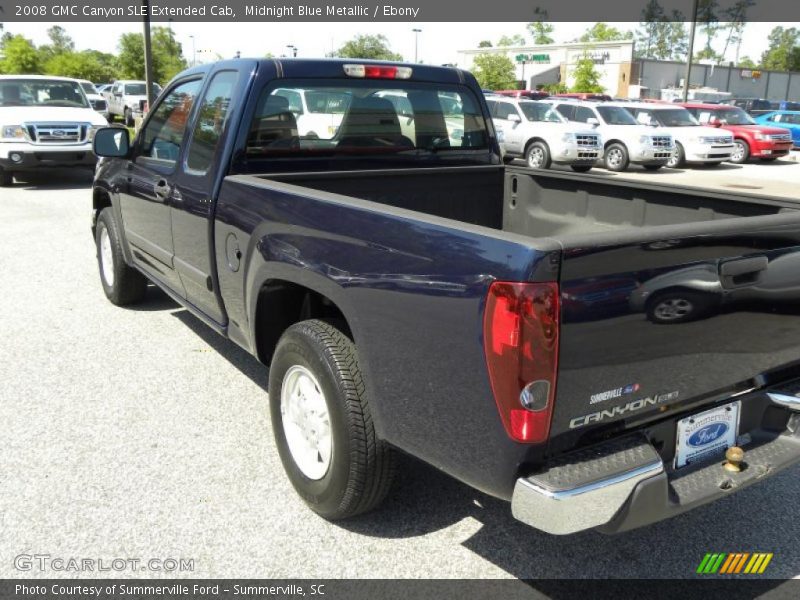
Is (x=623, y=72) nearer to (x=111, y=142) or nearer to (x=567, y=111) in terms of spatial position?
(x=567, y=111)

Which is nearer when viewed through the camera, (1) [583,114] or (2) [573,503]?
(2) [573,503]

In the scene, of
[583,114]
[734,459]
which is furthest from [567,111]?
[734,459]

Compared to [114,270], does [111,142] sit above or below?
above

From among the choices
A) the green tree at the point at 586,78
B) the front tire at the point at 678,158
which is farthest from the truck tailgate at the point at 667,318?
the green tree at the point at 586,78

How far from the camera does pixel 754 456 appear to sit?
266cm

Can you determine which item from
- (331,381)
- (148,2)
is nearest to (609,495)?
(331,381)

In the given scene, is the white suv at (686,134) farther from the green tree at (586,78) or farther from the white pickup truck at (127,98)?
the green tree at (586,78)

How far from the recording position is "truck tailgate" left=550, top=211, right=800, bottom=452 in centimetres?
215

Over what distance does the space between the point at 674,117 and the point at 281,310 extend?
19297mm

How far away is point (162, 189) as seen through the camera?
4414mm

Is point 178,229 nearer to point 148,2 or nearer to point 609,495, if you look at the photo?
point 609,495

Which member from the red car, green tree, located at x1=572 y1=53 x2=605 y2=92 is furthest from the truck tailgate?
green tree, located at x1=572 y1=53 x2=605 y2=92

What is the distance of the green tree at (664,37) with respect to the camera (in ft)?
408

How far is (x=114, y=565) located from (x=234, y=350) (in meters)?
2.43
